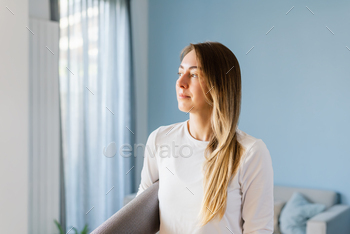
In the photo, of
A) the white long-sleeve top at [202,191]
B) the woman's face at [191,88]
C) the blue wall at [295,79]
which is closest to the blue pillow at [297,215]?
the blue wall at [295,79]

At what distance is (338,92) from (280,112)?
50 centimetres

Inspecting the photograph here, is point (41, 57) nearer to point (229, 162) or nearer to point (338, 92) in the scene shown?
point (229, 162)

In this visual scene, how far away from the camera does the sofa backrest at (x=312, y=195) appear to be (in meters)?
2.57

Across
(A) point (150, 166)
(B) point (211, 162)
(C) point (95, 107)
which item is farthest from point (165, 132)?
(C) point (95, 107)

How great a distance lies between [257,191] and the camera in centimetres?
95

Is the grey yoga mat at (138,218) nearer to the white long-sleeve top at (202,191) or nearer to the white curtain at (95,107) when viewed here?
the white long-sleeve top at (202,191)

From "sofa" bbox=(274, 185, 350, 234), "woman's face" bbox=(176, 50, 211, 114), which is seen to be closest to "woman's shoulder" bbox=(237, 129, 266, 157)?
"woman's face" bbox=(176, 50, 211, 114)

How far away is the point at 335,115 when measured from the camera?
8.68 ft

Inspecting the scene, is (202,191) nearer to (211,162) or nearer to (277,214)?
(211,162)

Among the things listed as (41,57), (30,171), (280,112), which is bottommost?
(30,171)

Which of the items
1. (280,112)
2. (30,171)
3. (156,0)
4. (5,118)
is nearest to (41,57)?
(5,118)

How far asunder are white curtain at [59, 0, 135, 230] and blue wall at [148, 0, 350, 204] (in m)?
0.96

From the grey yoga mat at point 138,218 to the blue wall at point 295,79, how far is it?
204cm

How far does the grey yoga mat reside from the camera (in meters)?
0.97
